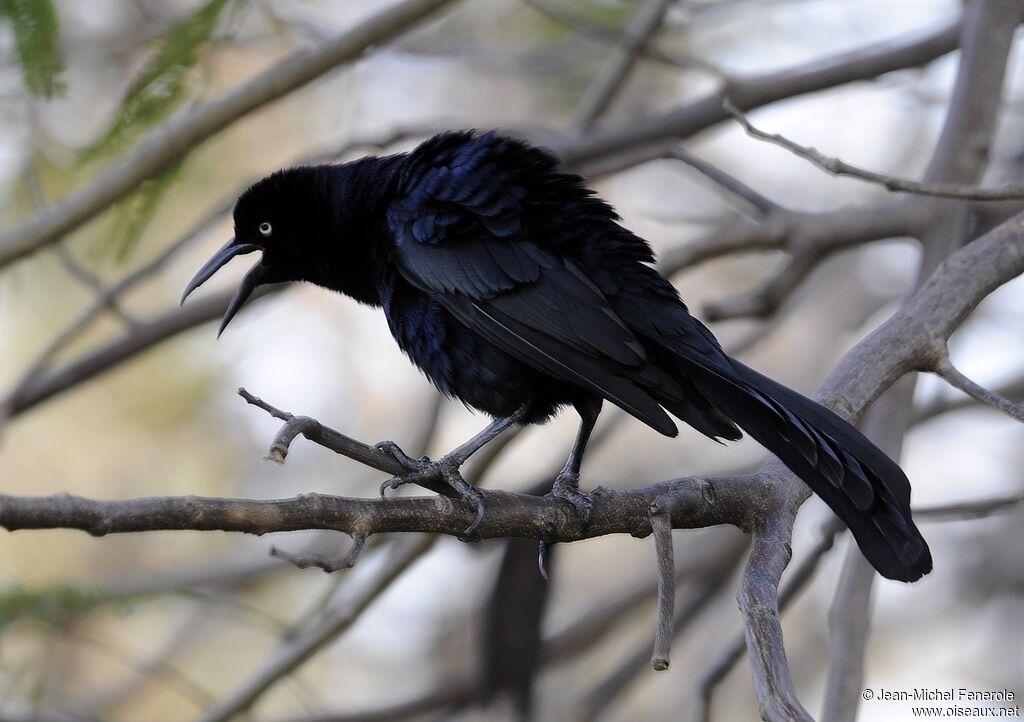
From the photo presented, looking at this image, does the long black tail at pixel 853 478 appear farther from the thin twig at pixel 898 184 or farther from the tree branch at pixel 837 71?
the tree branch at pixel 837 71

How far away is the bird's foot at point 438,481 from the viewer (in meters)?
2.98

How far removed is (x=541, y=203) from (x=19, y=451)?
7.96m

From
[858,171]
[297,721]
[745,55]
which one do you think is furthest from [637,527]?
[745,55]

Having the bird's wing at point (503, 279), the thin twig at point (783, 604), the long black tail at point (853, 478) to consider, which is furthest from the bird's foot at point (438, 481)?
the thin twig at point (783, 604)

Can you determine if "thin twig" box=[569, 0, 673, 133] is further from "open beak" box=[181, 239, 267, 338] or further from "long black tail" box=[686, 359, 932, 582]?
"long black tail" box=[686, 359, 932, 582]

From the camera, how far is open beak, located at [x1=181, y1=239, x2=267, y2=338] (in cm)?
478

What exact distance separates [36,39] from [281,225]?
1.21 m

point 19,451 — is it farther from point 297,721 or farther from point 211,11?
point 211,11

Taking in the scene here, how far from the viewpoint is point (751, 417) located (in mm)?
3314

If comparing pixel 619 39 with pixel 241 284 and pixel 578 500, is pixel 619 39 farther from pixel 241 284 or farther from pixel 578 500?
pixel 578 500

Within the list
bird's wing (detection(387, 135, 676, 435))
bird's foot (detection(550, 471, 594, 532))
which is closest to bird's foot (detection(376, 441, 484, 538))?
bird's foot (detection(550, 471, 594, 532))

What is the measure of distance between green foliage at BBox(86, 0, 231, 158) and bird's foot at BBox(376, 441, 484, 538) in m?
2.07

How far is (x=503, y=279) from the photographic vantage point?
3.92 meters

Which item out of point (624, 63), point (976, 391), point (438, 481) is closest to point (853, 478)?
point (976, 391)
